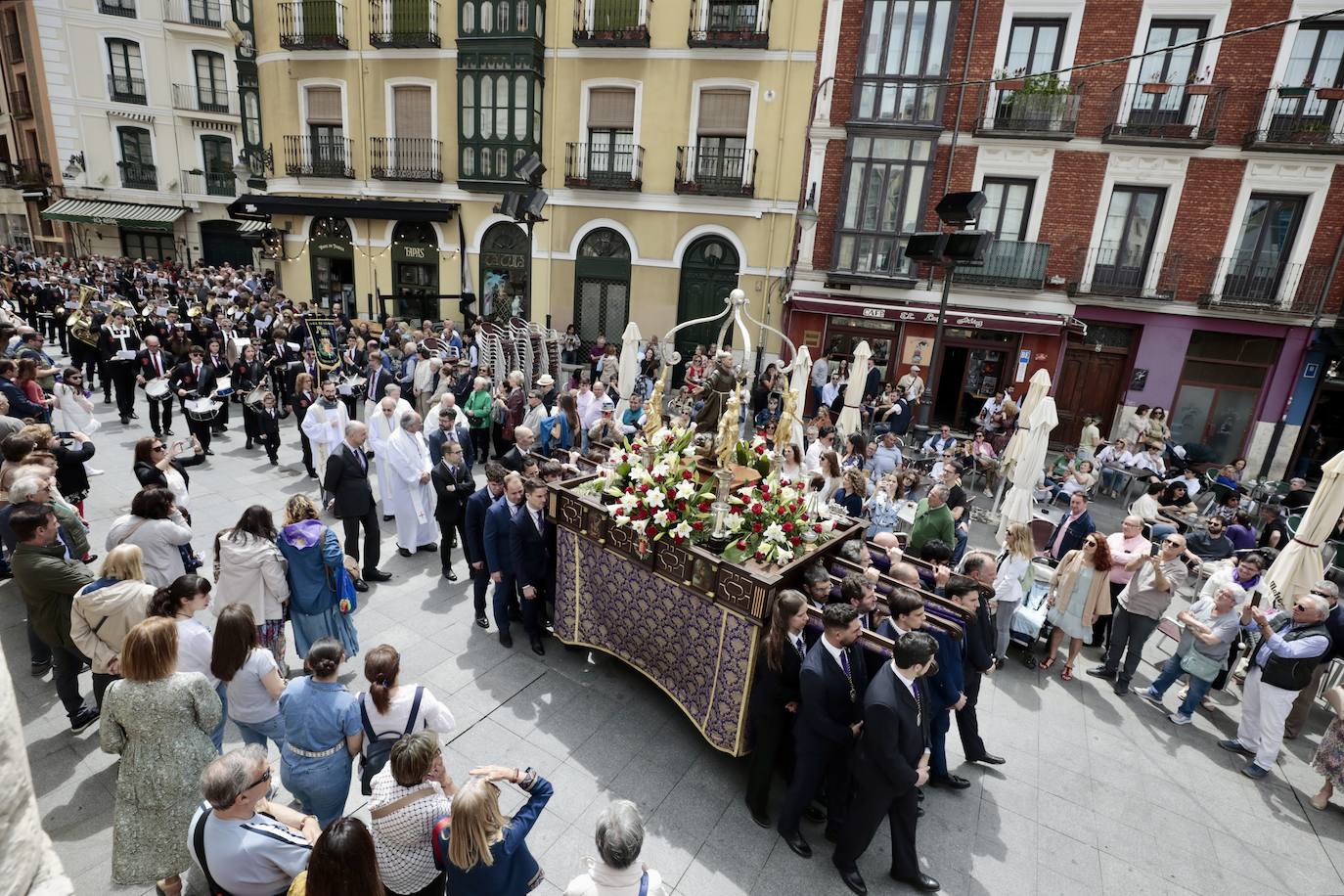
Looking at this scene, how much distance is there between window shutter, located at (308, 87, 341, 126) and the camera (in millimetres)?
20562

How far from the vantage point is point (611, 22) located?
58.5 feet

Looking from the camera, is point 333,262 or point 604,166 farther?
point 333,262

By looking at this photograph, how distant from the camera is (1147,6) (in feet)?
48.2

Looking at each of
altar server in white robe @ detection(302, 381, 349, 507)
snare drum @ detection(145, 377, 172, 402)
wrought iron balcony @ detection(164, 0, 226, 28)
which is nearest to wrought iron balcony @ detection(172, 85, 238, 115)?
wrought iron balcony @ detection(164, 0, 226, 28)

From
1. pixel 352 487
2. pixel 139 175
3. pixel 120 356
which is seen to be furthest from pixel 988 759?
pixel 139 175

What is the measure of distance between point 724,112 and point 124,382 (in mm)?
15004

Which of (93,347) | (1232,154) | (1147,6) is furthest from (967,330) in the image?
(93,347)

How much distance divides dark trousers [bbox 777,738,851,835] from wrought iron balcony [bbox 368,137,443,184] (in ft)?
66.5

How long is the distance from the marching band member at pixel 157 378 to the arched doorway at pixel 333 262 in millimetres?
11104

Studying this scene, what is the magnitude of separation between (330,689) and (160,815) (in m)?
1.00

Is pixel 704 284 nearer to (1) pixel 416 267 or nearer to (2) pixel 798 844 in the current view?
(1) pixel 416 267

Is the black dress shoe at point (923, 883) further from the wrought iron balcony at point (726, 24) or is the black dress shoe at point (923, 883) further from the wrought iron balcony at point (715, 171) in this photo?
the wrought iron balcony at point (726, 24)

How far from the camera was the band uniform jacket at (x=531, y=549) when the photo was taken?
6.05m

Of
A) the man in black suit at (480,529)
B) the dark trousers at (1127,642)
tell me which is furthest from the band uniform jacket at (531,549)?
the dark trousers at (1127,642)
